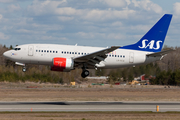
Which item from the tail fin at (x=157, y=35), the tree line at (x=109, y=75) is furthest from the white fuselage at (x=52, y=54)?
the tree line at (x=109, y=75)

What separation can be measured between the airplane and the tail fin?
1.23 m

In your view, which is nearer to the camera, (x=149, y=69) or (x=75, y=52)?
(x=75, y=52)

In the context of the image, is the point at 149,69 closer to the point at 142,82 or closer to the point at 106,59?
the point at 142,82

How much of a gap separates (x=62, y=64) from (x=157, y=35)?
15932 millimetres

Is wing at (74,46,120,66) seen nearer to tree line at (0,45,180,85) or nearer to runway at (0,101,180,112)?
runway at (0,101,180,112)

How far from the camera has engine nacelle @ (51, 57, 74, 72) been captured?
35.3 meters

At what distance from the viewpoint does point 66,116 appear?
75.3 feet

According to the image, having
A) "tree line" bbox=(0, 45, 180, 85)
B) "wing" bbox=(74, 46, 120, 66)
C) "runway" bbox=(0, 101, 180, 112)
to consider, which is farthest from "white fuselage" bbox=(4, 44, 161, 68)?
"tree line" bbox=(0, 45, 180, 85)

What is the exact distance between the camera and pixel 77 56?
3706 cm

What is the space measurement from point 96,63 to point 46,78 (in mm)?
23913

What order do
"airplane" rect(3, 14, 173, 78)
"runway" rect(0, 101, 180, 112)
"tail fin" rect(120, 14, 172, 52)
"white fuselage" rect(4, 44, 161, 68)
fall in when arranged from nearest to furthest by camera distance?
"runway" rect(0, 101, 180, 112)
"airplane" rect(3, 14, 173, 78)
"white fuselage" rect(4, 44, 161, 68)
"tail fin" rect(120, 14, 172, 52)

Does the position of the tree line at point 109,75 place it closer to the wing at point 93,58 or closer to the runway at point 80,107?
the wing at point 93,58

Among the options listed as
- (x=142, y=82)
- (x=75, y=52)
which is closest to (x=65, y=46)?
(x=75, y=52)

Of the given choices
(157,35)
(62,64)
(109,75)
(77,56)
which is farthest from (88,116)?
(109,75)
